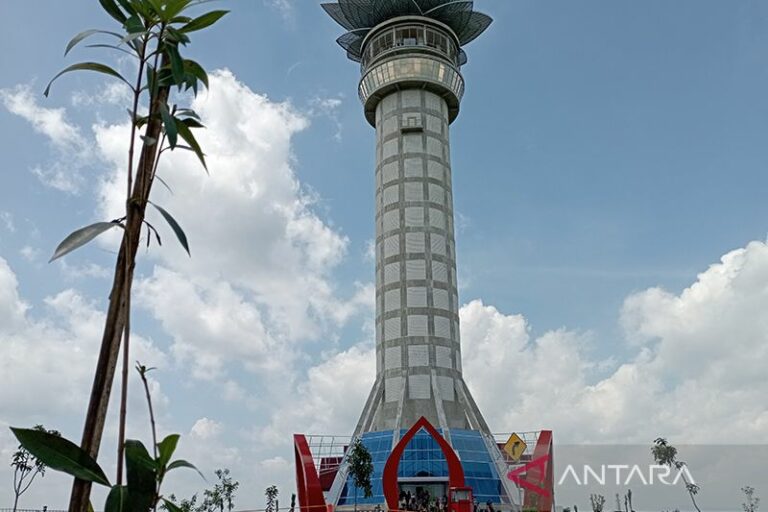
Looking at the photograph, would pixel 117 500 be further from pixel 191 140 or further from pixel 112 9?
pixel 112 9

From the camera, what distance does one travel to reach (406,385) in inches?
2084

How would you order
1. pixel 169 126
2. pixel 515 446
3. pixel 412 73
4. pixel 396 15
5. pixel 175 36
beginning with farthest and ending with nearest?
pixel 396 15 < pixel 412 73 < pixel 515 446 < pixel 175 36 < pixel 169 126

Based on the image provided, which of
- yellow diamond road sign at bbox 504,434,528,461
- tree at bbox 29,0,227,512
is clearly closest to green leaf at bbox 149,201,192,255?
tree at bbox 29,0,227,512

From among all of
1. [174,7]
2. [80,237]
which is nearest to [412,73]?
[174,7]

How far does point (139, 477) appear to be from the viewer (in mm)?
4711

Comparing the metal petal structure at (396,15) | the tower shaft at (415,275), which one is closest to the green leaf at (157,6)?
the tower shaft at (415,275)

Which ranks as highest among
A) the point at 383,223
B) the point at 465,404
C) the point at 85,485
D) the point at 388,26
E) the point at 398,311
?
the point at 388,26

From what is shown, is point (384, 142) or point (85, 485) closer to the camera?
point (85, 485)

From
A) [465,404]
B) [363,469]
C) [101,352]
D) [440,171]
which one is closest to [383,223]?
[440,171]

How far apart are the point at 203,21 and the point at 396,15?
197 feet

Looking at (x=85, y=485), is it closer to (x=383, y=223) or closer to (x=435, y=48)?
(x=383, y=223)

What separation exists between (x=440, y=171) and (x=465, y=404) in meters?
18.7

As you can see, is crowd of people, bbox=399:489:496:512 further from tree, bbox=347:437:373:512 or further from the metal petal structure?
the metal petal structure

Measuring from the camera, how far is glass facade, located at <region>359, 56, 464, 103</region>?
5938 centimetres
